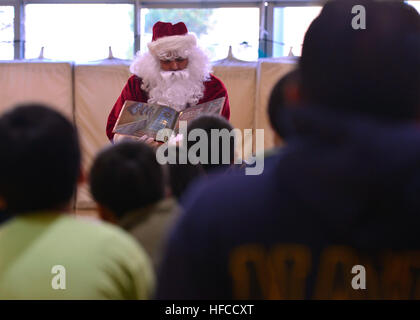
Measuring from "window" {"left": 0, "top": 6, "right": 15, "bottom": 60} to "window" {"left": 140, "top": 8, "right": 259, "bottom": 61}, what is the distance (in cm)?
164

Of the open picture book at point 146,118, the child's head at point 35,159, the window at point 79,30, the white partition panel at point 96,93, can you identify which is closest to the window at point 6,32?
the window at point 79,30

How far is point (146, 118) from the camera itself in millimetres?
4105

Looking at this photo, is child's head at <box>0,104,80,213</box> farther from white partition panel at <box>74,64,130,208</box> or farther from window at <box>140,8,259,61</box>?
window at <box>140,8,259,61</box>

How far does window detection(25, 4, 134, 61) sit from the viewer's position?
7.58 meters

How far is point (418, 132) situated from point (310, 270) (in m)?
0.27

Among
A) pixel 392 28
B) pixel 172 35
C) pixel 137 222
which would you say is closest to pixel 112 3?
pixel 172 35

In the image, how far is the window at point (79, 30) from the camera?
7.58 meters

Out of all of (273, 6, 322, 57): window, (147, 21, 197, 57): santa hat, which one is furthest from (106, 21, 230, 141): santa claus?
(273, 6, 322, 57): window

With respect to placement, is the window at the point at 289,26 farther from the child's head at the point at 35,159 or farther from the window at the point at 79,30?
the child's head at the point at 35,159

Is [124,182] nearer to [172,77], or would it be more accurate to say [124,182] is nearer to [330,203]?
[330,203]

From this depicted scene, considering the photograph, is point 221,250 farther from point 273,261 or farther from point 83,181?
point 83,181

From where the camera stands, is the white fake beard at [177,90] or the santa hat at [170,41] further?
the santa hat at [170,41]

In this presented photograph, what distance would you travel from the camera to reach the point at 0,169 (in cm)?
139

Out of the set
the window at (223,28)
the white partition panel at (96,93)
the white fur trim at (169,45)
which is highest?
the window at (223,28)
